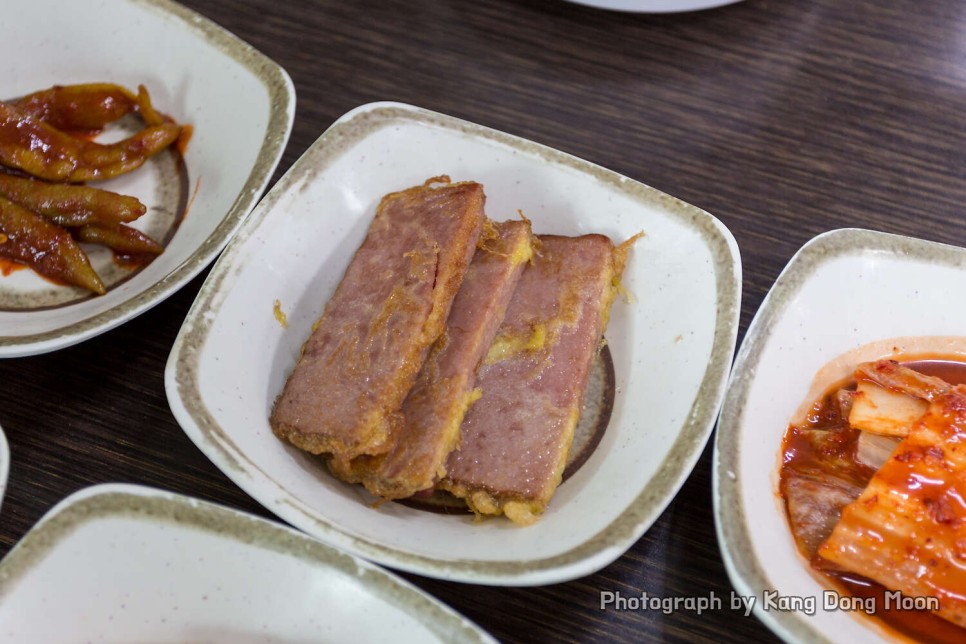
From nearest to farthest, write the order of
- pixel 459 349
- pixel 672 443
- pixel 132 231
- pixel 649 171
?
1. pixel 672 443
2. pixel 459 349
3. pixel 132 231
4. pixel 649 171

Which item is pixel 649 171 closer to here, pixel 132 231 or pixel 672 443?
pixel 672 443

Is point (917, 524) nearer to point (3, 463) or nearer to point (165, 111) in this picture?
point (3, 463)

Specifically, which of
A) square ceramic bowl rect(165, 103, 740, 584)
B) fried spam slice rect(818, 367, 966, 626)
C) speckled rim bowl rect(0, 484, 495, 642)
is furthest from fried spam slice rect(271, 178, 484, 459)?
fried spam slice rect(818, 367, 966, 626)

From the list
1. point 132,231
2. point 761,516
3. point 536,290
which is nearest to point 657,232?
point 536,290

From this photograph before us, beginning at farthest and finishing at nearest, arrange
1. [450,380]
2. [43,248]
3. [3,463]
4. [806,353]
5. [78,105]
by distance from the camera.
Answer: [78,105]
[43,248]
[806,353]
[450,380]
[3,463]

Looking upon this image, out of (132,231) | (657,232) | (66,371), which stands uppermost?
(657,232)

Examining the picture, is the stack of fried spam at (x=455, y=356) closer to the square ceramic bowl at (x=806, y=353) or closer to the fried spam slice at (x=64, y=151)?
the square ceramic bowl at (x=806, y=353)

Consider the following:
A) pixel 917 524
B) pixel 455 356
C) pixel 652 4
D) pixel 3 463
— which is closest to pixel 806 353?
pixel 917 524

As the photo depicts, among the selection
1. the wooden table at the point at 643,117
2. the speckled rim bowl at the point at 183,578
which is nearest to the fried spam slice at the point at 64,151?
the wooden table at the point at 643,117
